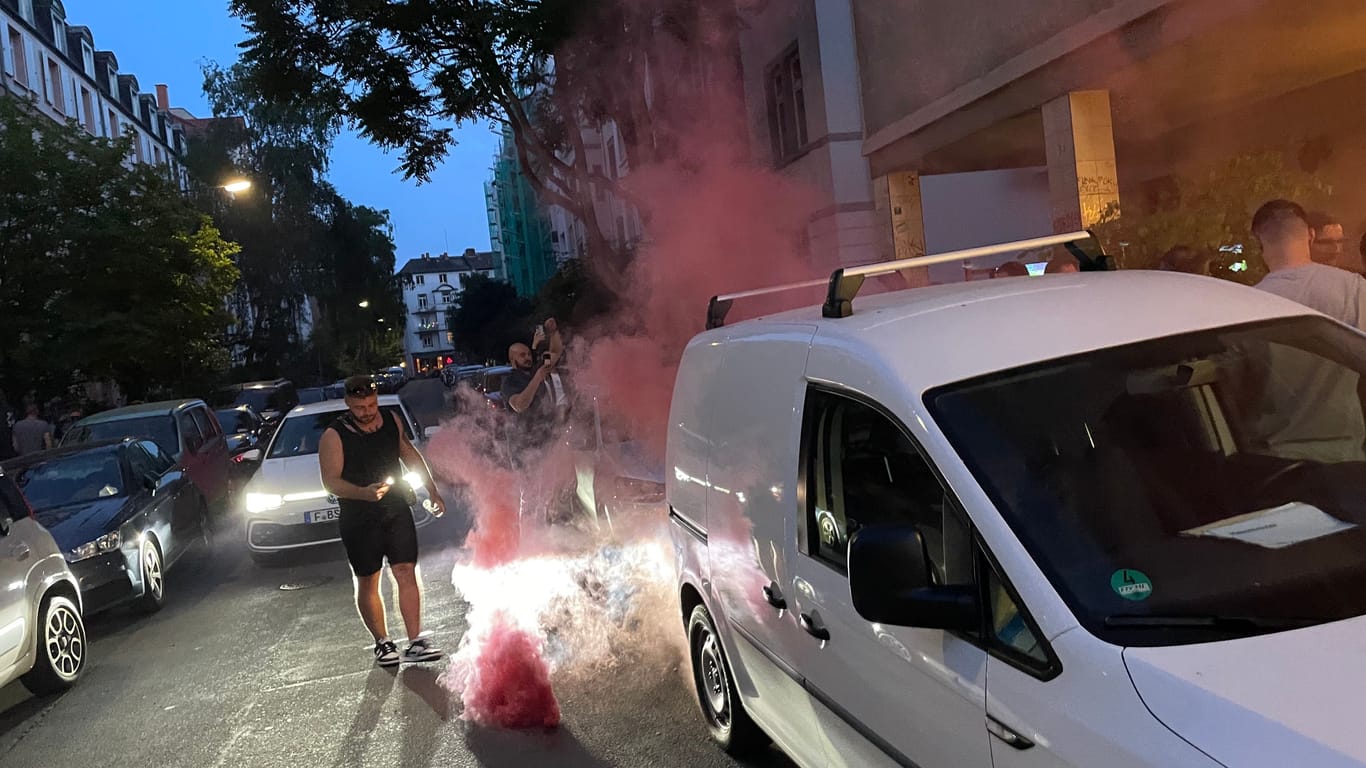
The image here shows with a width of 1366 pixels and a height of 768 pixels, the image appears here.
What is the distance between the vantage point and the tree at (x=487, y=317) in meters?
51.3

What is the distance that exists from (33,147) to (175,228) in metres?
3.04

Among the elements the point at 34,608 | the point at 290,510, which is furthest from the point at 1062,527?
the point at 290,510

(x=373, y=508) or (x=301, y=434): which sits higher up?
(x=301, y=434)

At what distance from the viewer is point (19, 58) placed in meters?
31.6

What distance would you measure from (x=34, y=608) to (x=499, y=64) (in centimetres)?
974

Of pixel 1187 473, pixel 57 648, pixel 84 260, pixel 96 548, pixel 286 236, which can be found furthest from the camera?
pixel 286 236

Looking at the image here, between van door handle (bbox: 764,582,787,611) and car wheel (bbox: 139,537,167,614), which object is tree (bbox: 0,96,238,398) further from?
van door handle (bbox: 764,582,787,611)

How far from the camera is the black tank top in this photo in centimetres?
565

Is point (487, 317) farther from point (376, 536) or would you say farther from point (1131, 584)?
point (1131, 584)

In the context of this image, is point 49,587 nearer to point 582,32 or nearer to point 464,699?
point 464,699

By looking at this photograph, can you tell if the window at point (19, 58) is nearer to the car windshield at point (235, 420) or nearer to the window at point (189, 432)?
the car windshield at point (235, 420)

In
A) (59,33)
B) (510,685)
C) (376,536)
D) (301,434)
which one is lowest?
(510,685)

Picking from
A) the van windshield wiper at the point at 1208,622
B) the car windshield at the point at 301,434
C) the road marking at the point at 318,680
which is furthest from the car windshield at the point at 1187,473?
the car windshield at the point at 301,434

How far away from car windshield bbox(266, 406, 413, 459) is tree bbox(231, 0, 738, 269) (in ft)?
18.8
